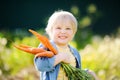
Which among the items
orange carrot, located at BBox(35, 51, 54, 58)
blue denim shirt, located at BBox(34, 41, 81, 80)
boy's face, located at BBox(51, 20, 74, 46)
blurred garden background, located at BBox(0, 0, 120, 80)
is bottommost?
blue denim shirt, located at BBox(34, 41, 81, 80)

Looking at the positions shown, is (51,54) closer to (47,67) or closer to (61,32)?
(47,67)

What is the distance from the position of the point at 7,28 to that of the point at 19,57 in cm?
46

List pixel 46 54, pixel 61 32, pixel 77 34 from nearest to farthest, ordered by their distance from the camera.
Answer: pixel 46 54, pixel 61 32, pixel 77 34

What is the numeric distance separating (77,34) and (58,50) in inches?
116

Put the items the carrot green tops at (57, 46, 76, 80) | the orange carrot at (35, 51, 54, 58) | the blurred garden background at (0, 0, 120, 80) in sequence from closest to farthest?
the orange carrot at (35, 51, 54, 58), the carrot green tops at (57, 46, 76, 80), the blurred garden background at (0, 0, 120, 80)

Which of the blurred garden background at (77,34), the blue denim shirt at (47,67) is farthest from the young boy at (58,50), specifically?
the blurred garden background at (77,34)

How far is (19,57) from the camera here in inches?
263

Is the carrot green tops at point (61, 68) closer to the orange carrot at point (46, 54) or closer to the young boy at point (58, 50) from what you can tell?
the young boy at point (58, 50)

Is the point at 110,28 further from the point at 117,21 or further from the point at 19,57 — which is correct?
the point at 19,57

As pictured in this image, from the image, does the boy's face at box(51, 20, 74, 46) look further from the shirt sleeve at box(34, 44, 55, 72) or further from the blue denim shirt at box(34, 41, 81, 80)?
the shirt sleeve at box(34, 44, 55, 72)

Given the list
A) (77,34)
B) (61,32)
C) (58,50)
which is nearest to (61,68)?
(58,50)

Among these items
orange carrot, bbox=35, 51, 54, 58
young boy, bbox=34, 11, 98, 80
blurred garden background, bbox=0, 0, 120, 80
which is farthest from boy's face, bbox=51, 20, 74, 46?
blurred garden background, bbox=0, 0, 120, 80

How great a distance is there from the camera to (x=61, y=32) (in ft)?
13.3

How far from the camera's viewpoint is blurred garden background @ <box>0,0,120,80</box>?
6.67 metres
